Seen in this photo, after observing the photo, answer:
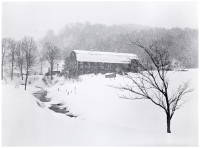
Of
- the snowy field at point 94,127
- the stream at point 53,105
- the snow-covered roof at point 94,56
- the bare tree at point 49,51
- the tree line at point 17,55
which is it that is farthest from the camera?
the snow-covered roof at point 94,56

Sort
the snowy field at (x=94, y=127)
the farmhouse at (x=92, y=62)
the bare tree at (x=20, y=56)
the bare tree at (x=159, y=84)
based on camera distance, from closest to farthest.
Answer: the snowy field at (x=94, y=127) → the bare tree at (x=159, y=84) → the bare tree at (x=20, y=56) → the farmhouse at (x=92, y=62)

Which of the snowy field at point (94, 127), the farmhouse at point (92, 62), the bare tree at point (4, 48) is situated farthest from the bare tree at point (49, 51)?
the snowy field at point (94, 127)

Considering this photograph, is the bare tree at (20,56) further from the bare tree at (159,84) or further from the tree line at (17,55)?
the bare tree at (159,84)

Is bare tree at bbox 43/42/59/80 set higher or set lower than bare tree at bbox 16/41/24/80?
higher

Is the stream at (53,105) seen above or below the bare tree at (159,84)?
below

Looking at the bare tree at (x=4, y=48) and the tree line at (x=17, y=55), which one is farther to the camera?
the tree line at (x=17, y=55)

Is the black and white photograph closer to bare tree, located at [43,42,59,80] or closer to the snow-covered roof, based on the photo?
bare tree, located at [43,42,59,80]

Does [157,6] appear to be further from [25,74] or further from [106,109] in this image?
[25,74]

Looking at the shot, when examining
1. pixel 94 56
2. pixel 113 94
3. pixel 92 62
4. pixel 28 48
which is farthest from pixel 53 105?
pixel 94 56

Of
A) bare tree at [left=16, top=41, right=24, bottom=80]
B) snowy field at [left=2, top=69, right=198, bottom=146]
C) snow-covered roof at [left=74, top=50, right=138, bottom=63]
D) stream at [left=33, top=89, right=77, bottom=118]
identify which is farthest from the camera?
snow-covered roof at [left=74, top=50, right=138, bottom=63]

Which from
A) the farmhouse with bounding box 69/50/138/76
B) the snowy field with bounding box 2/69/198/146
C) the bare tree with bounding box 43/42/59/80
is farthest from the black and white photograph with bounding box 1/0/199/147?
the farmhouse with bounding box 69/50/138/76

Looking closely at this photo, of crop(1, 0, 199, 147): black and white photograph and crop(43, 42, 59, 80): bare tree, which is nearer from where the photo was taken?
crop(1, 0, 199, 147): black and white photograph

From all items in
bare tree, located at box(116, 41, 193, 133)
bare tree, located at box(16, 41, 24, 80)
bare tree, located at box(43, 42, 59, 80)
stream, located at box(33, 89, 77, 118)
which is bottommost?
stream, located at box(33, 89, 77, 118)

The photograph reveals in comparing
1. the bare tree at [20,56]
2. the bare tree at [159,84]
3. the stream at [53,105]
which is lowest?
the stream at [53,105]
